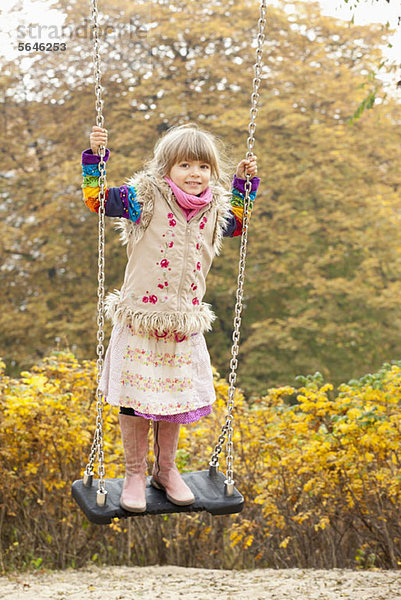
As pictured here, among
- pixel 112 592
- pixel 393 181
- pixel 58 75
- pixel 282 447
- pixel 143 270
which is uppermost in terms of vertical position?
pixel 58 75

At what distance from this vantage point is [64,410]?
198 inches

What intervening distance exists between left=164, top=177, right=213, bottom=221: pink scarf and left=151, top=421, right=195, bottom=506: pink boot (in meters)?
0.87

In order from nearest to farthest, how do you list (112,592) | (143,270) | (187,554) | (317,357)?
(143,270) < (112,592) < (187,554) < (317,357)

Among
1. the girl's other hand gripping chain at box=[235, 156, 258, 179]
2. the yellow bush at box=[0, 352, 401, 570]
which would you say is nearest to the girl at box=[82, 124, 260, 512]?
the girl's other hand gripping chain at box=[235, 156, 258, 179]

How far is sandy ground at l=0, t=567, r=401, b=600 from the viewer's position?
4320 millimetres

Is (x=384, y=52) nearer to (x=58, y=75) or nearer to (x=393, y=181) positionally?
(x=393, y=181)

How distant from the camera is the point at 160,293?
2.88 m

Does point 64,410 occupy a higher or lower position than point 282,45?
lower

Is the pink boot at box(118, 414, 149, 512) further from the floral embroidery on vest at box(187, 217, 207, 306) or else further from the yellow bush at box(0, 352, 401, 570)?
the yellow bush at box(0, 352, 401, 570)

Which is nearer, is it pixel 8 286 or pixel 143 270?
pixel 143 270

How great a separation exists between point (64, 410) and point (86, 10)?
7.80 metres

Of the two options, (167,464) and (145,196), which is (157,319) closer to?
(145,196)

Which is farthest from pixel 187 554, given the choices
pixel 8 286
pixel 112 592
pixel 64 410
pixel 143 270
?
pixel 8 286

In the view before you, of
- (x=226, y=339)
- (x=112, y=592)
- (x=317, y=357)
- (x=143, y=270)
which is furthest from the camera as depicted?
(x=226, y=339)
